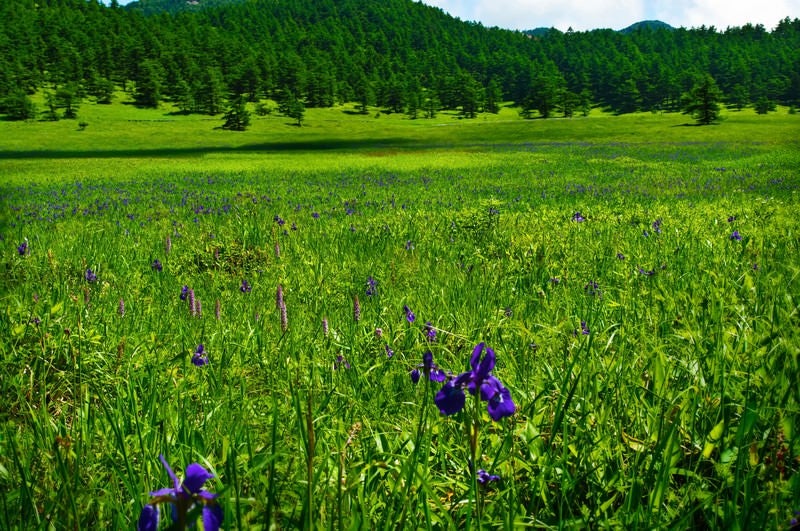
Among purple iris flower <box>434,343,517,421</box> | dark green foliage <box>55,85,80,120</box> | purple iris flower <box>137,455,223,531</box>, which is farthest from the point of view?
dark green foliage <box>55,85,80,120</box>

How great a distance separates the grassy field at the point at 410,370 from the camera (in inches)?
58.1

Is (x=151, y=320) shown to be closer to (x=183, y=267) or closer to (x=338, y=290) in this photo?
(x=338, y=290)

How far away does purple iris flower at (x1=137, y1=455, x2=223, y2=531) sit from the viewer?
612mm

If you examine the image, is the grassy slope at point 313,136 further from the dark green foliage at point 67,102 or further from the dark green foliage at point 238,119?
the dark green foliage at point 238,119

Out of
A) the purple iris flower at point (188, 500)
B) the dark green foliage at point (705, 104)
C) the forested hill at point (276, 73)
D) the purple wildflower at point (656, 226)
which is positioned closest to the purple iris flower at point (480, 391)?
the purple iris flower at point (188, 500)

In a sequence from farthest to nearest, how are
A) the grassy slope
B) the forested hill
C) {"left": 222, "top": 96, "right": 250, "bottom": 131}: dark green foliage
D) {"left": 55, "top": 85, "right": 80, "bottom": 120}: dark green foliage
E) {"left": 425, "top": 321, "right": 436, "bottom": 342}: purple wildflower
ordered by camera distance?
1. the forested hill
2. {"left": 55, "top": 85, "right": 80, "bottom": 120}: dark green foliage
3. {"left": 222, "top": 96, "right": 250, "bottom": 131}: dark green foliage
4. the grassy slope
5. {"left": 425, "top": 321, "right": 436, "bottom": 342}: purple wildflower

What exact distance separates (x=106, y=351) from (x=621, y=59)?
193m

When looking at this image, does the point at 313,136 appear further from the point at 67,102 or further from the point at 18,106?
the point at 18,106

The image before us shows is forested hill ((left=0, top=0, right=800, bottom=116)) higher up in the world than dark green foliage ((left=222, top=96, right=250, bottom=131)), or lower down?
higher up

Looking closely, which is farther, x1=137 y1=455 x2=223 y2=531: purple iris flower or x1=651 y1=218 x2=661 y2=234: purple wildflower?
x1=651 y1=218 x2=661 y2=234: purple wildflower

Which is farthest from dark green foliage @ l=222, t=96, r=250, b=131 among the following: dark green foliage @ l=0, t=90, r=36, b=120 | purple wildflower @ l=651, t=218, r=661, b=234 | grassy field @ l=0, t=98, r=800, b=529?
purple wildflower @ l=651, t=218, r=661, b=234

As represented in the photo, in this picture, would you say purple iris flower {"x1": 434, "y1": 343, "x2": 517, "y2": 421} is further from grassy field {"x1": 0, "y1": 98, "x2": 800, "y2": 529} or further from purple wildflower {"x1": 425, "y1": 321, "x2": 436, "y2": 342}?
purple wildflower {"x1": 425, "y1": 321, "x2": 436, "y2": 342}

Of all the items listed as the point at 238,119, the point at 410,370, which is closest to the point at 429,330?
the point at 410,370

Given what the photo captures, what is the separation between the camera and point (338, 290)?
473cm
